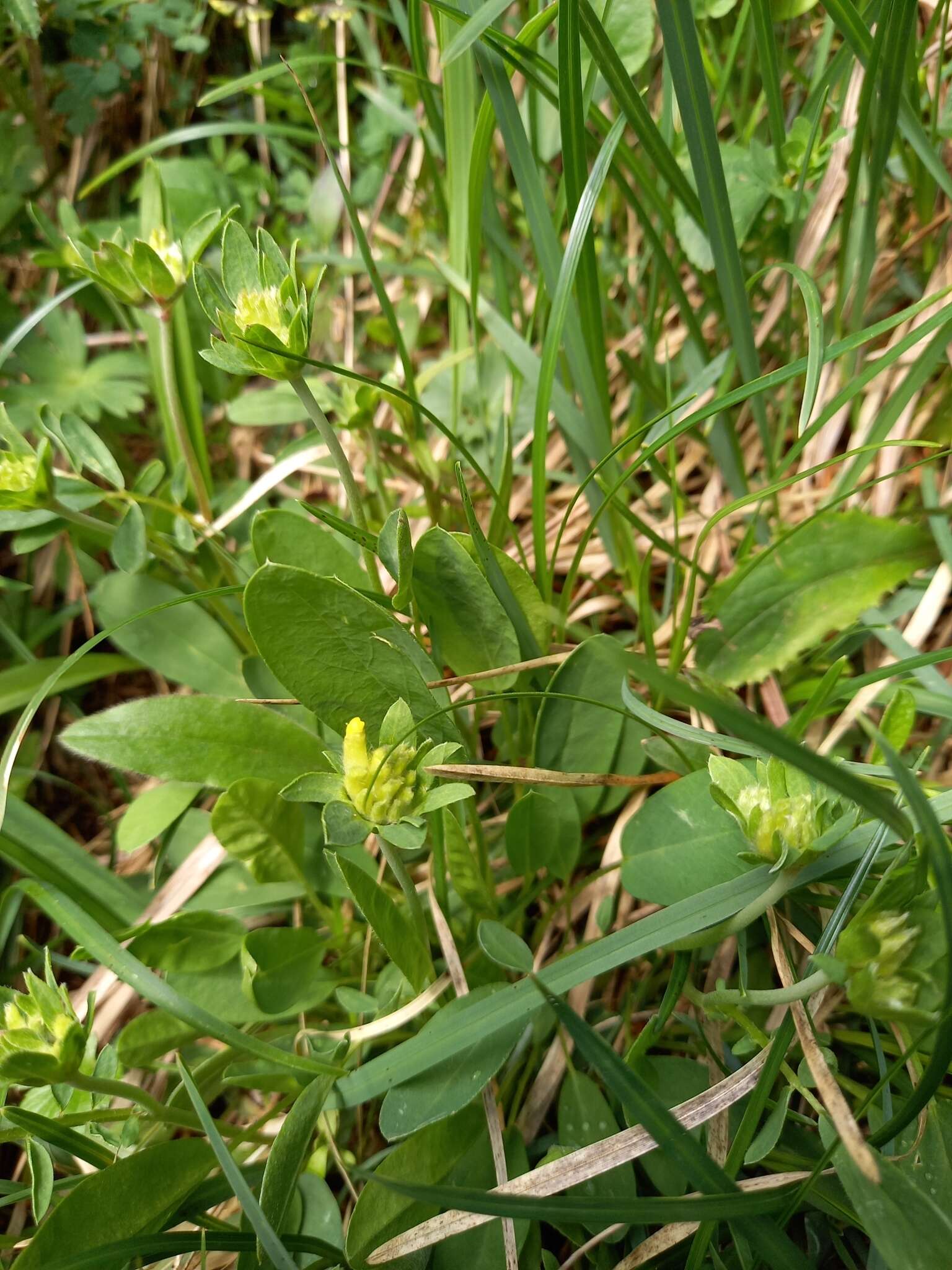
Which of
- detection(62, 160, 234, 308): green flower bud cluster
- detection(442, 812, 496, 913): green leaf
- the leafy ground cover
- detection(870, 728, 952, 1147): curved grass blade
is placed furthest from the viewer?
detection(62, 160, 234, 308): green flower bud cluster

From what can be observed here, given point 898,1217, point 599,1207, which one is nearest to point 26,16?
point 599,1207

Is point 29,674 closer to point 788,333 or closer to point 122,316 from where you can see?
point 122,316

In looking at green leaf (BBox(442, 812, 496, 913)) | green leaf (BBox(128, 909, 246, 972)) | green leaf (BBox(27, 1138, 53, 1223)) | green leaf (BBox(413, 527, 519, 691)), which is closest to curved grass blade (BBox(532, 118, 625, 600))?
green leaf (BBox(413, 527, 519, 691))

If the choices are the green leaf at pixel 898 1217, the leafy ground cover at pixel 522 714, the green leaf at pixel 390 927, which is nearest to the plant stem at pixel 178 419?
the leafy ground cover at pixel 522 714

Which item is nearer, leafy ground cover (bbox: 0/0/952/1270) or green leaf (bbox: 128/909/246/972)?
leafy ground cover (bbox: 0/0/952/1270)

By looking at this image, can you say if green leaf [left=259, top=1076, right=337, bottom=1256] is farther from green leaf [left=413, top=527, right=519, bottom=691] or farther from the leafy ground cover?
green leaf [left=413, top=527, right=519, bottom=691]

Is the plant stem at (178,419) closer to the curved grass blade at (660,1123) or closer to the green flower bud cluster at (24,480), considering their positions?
the green flower bud cluster at (24,480)
